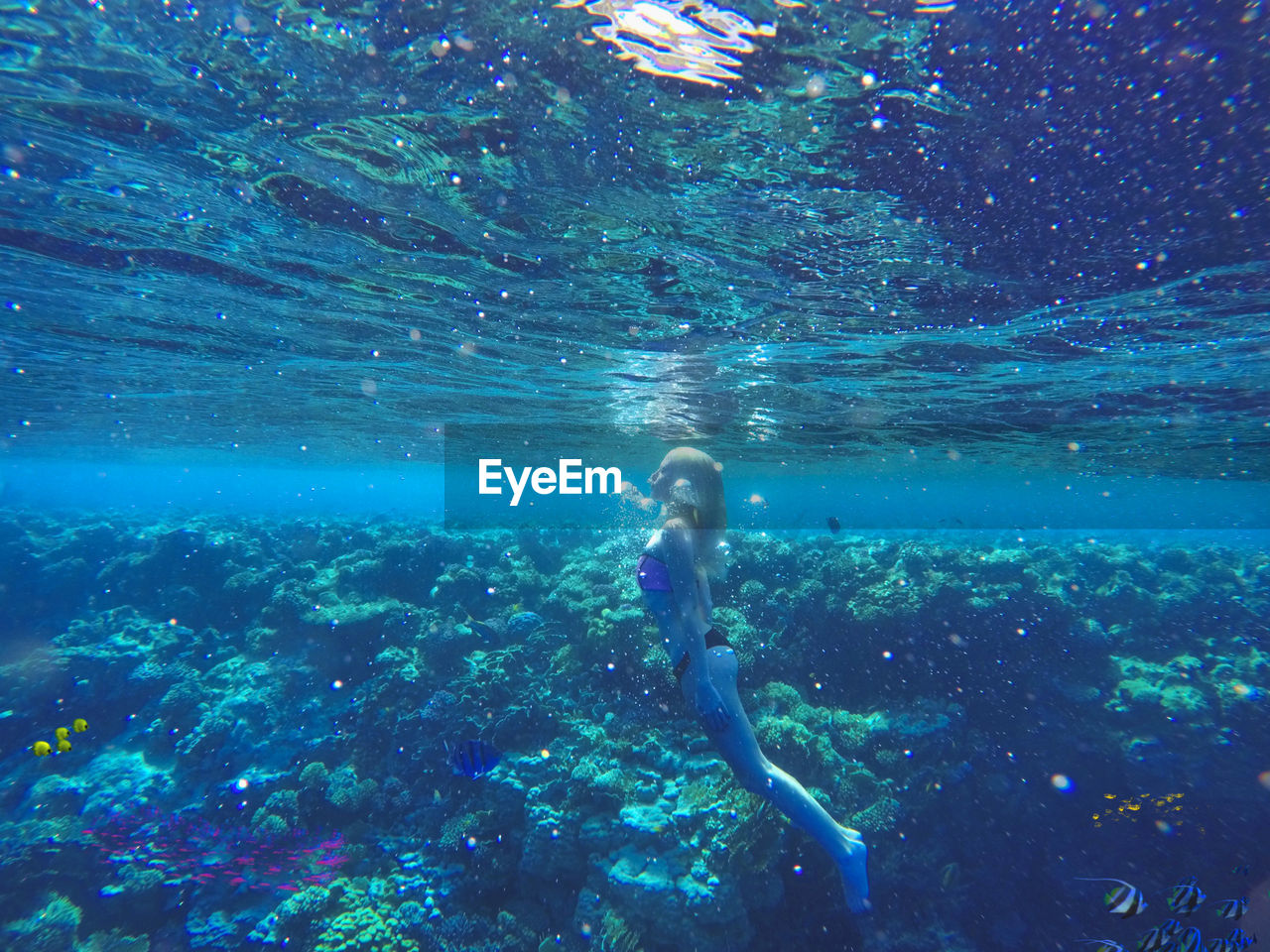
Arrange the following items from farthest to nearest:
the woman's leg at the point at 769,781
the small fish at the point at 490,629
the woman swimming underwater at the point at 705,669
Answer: the small fish at the point at 490,629
the woman's leg at the point at 769,781
the woman swimming underwater at the point at 705,669

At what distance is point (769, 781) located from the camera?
16.1 feet

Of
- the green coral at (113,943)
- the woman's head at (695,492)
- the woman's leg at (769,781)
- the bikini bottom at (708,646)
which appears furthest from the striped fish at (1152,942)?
the green coral at (113,943)

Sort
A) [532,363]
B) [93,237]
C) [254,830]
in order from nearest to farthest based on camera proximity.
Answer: [93,237] → [254,830] → [532,363]

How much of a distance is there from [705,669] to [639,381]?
999 cm

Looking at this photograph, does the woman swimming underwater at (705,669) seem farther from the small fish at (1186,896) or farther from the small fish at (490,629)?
the small fish at (490,629)

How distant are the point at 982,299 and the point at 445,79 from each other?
24.2ft

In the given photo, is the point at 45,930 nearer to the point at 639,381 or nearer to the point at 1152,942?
the point at 1152,942

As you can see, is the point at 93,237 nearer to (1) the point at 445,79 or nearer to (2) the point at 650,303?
(1) the point at 445,79

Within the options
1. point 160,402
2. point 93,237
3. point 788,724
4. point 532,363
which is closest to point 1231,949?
point 788,724

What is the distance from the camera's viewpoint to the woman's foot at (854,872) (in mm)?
5039

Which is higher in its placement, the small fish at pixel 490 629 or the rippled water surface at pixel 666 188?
the rippled water surface at pixel 666 188

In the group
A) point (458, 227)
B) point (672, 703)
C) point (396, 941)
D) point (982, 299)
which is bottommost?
point (396, 941)

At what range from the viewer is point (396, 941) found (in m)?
6.67

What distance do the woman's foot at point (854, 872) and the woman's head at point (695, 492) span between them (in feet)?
9.83
